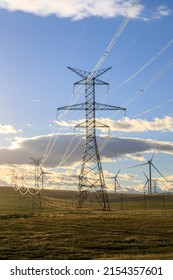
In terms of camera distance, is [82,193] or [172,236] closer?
[172,236]

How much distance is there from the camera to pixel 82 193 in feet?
338

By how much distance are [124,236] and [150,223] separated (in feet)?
57.9

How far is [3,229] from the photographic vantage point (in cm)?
6100

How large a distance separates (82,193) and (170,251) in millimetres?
61053

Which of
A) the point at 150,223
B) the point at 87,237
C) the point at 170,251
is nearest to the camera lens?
the point at 170,251

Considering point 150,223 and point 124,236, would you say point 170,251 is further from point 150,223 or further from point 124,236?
point 150,223
